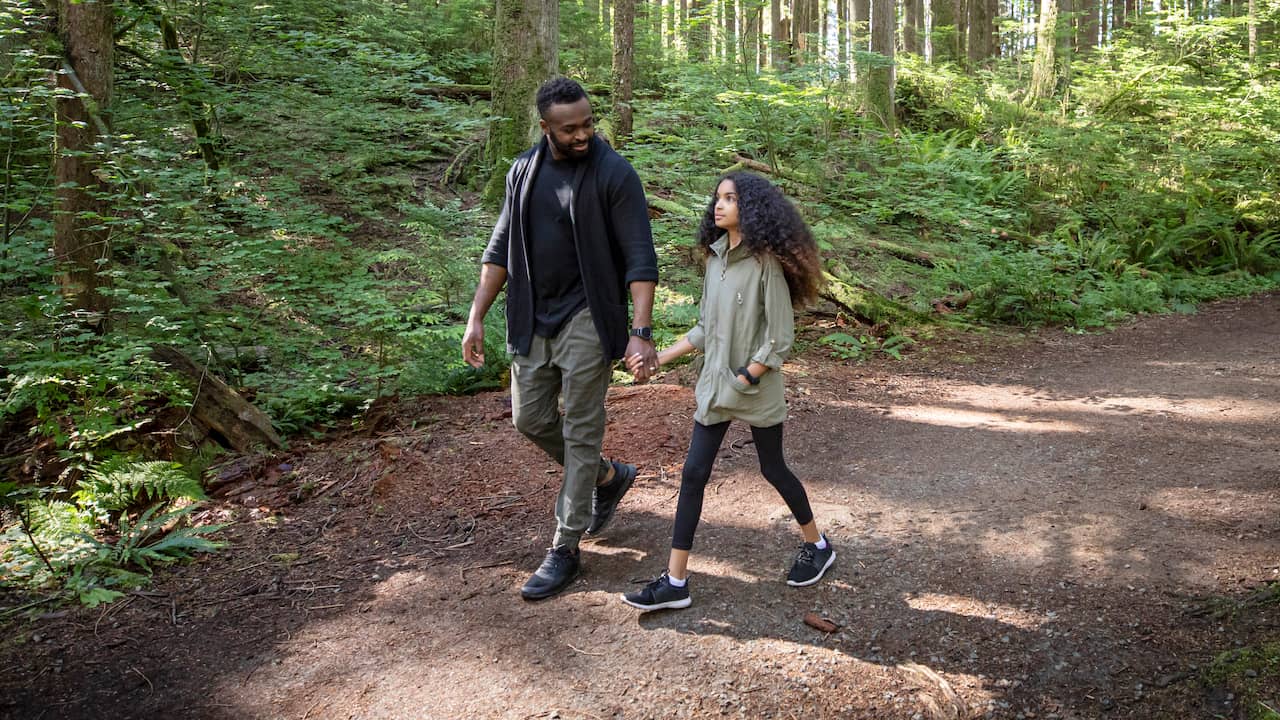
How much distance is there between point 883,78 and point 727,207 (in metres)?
13.3

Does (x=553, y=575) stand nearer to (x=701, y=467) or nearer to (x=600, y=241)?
(x=701, y=467)

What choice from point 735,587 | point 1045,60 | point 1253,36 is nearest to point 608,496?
point 735,587

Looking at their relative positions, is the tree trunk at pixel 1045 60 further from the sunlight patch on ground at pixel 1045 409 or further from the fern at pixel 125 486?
the fern at pixel 125 486

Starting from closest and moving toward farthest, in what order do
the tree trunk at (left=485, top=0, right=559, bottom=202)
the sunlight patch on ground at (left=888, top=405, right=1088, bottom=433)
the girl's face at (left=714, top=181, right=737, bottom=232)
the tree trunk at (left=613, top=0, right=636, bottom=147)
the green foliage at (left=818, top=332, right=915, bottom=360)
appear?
the girl's face at (left=714, top=181, right=737, bottom=232) → the sunlight patch on ground at (left=888, top=405, right=1088, bottom=433) → the green foliage at (left=818, top=332, right=915, bottom=360) → the tree trunk at (left=485, top=0, right=559, bottom=202) → the tree trunk at (left=613, top=0, right=636, bottom=147)

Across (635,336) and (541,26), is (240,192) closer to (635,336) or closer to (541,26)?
(541,26)

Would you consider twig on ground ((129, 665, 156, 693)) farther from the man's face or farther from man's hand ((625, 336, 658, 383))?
the man's face

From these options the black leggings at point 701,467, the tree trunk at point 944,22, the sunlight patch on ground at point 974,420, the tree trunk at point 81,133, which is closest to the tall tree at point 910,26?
the tree trunk at point 944,22

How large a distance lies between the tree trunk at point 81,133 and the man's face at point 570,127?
4571 millimetres

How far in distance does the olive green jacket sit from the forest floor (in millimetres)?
910

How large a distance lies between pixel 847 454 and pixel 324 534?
3520 millimetres

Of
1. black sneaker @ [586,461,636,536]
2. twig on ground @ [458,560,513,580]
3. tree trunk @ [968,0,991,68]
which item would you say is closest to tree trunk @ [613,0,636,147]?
black sneaker @ [586,461,636,536]

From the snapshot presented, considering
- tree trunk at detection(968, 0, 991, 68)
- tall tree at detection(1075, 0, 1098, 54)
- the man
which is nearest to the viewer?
the man

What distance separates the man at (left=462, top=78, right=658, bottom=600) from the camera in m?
3.72

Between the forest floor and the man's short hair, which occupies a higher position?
the man's short hair
